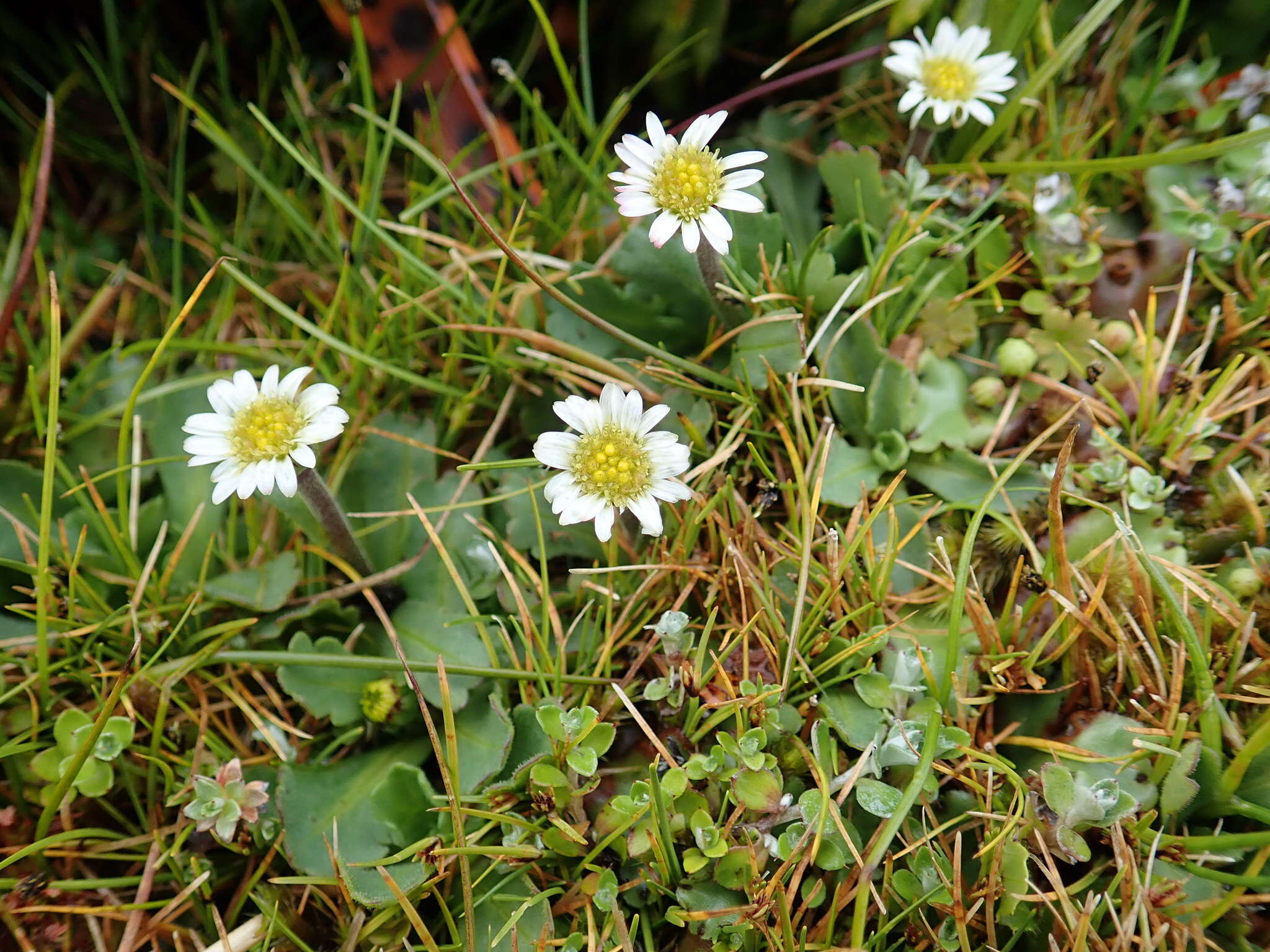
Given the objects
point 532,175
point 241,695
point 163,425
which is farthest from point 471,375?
point 241,695

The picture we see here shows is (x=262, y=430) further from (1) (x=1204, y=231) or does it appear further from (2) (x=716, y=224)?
(1) (x=1204, y=231)

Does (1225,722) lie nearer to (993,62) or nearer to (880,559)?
(880,559)

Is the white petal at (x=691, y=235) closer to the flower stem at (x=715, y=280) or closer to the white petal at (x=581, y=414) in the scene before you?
the flower stem at (x=715, y=280)

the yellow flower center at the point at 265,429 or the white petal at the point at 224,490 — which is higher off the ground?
the yellow flower center at the point at 265,429

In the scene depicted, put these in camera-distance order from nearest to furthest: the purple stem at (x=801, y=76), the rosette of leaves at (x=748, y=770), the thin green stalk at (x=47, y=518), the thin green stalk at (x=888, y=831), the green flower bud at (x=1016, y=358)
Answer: the thin green stalk at (x=888, y=831), the rosette of leaves at (x=748, y=770), the thin green stalk at (x=47, y=518), the green flower bud at (x=1016, y=358), the purple stem at (x=801, y=76)

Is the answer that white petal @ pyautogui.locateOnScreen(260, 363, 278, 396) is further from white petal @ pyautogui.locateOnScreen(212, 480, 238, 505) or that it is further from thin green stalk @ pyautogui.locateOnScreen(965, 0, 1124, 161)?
thin green stalk @ pyautogui.locateOnScreen(965, 0, 1124, 161)

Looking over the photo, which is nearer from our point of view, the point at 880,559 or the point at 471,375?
the point at 880,559

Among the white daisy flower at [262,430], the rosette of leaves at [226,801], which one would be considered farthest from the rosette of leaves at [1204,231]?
the rosette of leaves at [226,801]

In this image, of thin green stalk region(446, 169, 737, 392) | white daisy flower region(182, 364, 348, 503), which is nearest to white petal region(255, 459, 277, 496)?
white daisy flower region(182, 364, 348, 503)
